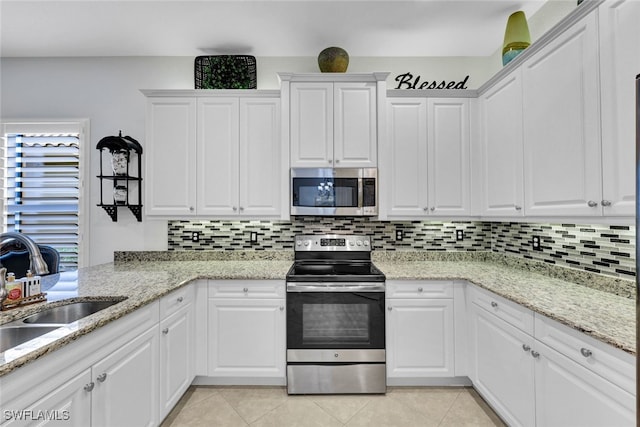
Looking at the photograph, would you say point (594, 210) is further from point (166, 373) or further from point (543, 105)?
point (166, 373)

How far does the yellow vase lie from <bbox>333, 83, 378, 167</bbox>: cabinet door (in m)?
1.00

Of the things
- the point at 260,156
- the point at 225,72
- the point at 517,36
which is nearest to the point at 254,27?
the point at 225,72

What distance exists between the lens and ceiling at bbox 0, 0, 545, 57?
2.18 m

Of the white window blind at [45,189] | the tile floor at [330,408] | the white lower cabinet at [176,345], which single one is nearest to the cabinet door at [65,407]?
the white lower cabinet at [176,345]

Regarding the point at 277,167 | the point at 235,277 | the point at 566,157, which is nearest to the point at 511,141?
the point at 566,157

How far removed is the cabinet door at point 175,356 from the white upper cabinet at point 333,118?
1413mm

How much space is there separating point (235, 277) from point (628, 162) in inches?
88.2

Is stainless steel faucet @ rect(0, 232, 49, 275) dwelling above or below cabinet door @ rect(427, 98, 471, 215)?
below

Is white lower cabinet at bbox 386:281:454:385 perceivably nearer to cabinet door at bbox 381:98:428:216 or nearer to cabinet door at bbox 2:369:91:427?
cabinet door at bbox 381:98:428:216

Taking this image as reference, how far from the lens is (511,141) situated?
82.0 inches

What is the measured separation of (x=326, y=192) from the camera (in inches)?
96.8

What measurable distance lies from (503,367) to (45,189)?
3911 mm

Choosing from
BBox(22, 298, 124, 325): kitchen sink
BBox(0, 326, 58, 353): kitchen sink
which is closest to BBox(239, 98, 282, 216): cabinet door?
BBox(22, 298, 124, 325): kitchen sink

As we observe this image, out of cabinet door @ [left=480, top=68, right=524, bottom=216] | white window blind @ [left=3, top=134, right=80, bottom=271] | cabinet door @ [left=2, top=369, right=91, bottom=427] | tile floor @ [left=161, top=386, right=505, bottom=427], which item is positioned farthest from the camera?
white window blind @ [left=3, top=134, right=80, bottom=271]
